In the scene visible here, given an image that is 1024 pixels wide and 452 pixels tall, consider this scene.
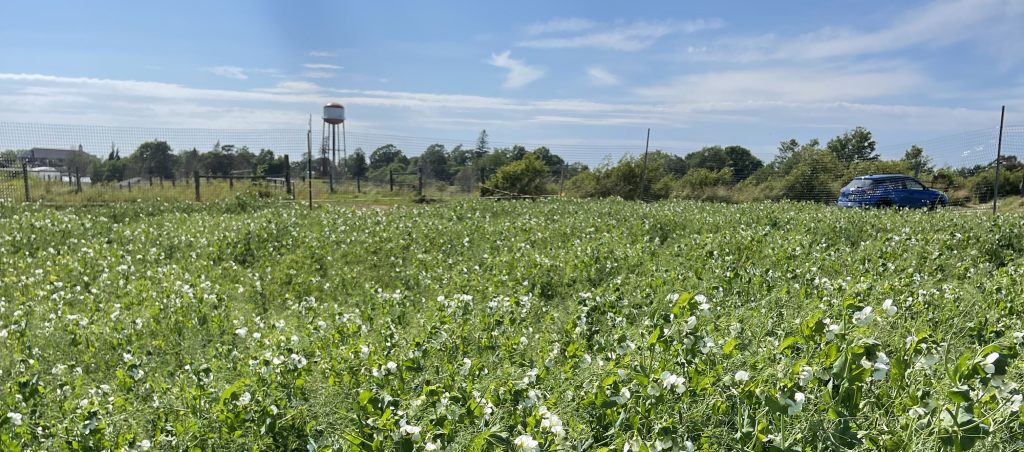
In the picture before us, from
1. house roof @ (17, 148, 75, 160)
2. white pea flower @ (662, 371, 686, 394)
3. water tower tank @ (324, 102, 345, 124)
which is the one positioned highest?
water tower tank @ (324, 102, 345, 124)

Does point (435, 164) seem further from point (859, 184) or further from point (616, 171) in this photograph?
point (859, 184)

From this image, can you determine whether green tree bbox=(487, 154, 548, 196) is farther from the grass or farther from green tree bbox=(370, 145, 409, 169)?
green tree bbox=(370, 145, 409, 169)

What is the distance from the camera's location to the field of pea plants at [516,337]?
273cm

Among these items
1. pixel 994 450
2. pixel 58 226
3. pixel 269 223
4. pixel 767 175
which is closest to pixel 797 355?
pixel 994 450

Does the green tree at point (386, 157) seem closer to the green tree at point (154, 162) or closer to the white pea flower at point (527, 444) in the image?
the green tree at point (154, 162)

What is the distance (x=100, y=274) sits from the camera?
26.4 ft

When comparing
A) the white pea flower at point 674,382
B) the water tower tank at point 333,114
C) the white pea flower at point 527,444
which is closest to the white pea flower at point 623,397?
the white pea flower at point 674,382

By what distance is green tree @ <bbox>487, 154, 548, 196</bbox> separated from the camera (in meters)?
23.5

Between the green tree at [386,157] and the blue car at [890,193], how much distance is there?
497 inches

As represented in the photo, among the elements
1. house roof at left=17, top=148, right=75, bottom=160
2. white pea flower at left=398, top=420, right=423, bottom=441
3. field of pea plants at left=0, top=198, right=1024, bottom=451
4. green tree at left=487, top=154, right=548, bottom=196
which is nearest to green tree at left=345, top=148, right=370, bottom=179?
green tree at left=487, top=154, right=548, bottom=196

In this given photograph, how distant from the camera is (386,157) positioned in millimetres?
20875

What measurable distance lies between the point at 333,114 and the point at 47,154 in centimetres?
1369

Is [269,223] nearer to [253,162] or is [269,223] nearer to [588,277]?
[588,277]

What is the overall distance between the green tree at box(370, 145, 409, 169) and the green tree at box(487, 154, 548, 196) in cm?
347
